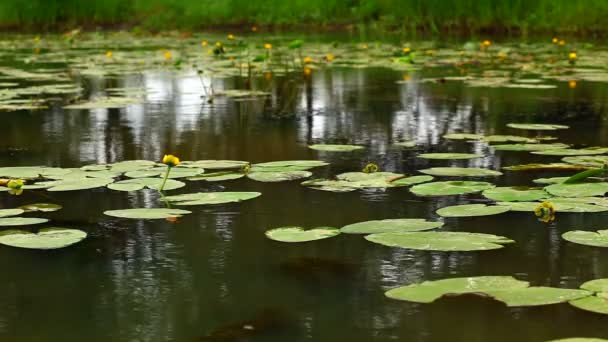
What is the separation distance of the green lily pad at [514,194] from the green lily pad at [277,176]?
586mm

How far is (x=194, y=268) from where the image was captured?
172 centimetres

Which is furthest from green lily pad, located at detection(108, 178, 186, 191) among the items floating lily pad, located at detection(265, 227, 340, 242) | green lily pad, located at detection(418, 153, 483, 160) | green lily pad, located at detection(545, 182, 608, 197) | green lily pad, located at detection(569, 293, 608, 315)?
green lily pad, located at detection(569, 293, 608, 315)

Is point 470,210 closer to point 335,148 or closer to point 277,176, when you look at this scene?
point 277,176

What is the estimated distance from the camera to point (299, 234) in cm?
194

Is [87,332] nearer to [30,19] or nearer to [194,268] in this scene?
[194,268]

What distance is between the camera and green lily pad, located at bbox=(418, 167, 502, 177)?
2584 mm

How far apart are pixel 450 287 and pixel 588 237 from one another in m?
0.46

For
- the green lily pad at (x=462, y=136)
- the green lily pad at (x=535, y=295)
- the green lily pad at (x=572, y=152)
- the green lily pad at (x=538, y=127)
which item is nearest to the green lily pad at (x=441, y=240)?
the green lily pad at (x=535, y=295)

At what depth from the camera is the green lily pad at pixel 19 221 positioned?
205 centimetres

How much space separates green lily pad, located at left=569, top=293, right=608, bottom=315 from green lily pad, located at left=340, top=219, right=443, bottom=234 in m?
0.51

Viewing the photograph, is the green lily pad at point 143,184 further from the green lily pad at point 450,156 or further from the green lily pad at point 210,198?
the green lily pad at point 450,156

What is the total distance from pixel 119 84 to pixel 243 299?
4876 mm

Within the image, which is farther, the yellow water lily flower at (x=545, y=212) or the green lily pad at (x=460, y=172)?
the green lily pad at (x=460, y=172)

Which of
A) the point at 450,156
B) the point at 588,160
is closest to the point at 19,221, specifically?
the point at 450,156
